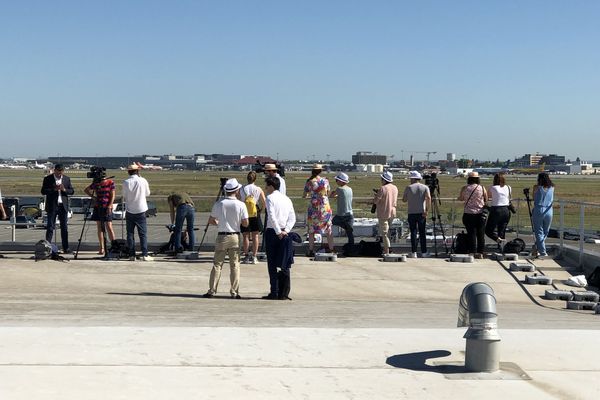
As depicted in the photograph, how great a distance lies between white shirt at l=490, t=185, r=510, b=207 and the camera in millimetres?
14453

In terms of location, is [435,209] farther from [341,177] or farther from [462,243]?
[341,177]

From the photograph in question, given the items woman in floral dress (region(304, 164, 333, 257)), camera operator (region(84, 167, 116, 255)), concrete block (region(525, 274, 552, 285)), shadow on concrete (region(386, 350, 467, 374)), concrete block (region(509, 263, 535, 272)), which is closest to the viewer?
shadow on concrete (region(386, 350, 467, 374))

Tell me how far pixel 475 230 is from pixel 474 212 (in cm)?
37

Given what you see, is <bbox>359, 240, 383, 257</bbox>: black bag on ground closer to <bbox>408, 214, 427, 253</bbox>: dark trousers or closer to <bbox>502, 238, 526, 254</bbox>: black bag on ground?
<bbox>408, 214, 427, 253</bbox>: dark trousers

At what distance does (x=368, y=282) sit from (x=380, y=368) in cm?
561

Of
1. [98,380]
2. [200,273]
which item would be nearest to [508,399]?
[98,380]

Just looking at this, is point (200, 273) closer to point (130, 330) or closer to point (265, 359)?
point (130, 330)

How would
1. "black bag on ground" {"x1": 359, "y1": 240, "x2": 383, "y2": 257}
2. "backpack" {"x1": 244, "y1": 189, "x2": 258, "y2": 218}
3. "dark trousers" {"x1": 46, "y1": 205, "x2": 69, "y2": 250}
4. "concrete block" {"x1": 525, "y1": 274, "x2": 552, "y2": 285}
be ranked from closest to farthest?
"concrete block" {"x1": 525, "y1": 274, "x2": 552, "y2": 285} < "backpack" {"x1": 244, "y1": 189, "x2": 258, "y2": 218} < "dark trousers" {"x1": 46, "y1": 205, "x2": 69, "y2": 250} < "black bag on ground" {"x1": 359, "y1": 240, "x2": 383, "y2": 257}

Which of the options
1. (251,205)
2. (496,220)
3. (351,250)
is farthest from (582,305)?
(251,205)

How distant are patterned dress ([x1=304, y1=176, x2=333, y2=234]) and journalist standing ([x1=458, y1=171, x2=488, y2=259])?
7.43ft

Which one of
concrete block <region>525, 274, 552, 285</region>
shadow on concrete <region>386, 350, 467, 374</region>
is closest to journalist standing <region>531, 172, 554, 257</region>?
concrete block <region>525, 274, 552, 285</region>

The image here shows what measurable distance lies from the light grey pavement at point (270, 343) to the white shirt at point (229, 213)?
2.94 ft

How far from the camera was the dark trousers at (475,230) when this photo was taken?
1408cm

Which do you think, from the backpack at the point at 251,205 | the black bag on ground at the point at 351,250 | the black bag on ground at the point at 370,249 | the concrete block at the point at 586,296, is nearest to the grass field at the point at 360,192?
the black bag on ground at the point at 370,249
